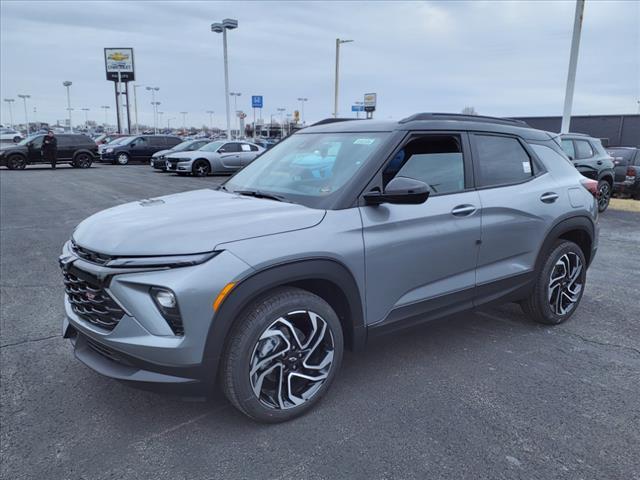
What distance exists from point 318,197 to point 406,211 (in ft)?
1.92

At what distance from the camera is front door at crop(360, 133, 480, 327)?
3.10 m

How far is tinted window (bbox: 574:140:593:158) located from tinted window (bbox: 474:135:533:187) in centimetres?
821

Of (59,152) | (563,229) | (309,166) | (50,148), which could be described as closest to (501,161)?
(563,229)

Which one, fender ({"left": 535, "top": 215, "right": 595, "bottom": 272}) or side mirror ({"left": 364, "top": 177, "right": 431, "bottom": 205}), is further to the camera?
fender ({"left": 535, "top": 215, "right": 595, "bottom": 272})

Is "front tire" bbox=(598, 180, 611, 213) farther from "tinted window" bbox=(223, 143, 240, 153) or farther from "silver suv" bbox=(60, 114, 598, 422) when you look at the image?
"tinted window" bbox=(223, 143, 240, 153)

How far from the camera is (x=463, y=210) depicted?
11.6 ft

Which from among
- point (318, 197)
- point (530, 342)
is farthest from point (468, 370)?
point (318, 197)

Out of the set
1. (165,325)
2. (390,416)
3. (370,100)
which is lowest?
(390,416)

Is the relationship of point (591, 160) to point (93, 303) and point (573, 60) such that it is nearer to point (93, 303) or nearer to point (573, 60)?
point (573, 60)

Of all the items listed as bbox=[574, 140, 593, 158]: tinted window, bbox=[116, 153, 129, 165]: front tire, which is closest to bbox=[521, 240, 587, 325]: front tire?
bbox=[574, 140, 593, 158]: tinted window

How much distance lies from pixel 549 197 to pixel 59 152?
989 inches

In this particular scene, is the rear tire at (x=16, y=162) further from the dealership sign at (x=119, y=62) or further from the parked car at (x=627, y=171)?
the dealership sign at (x=119, y=62)

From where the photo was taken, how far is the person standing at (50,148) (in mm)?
23406

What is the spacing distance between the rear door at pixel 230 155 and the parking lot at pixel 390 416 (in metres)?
16.4
